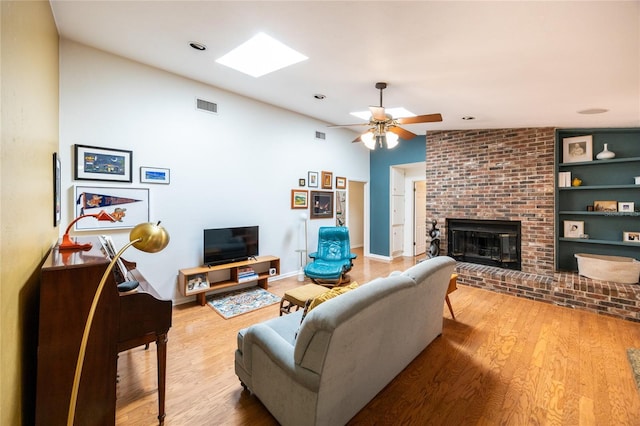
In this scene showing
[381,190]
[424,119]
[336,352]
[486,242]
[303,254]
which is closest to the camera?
[336,352]

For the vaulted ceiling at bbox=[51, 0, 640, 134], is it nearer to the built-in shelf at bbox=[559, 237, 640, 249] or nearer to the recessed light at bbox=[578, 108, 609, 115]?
the recessed light at bbox=[578, 108, 609, 115]

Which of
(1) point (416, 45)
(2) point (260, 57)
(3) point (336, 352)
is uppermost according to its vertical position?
(2) point (260, 57)

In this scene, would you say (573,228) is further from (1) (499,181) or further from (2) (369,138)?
(2) (369,138)

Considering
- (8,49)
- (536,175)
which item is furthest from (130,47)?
(536,175)

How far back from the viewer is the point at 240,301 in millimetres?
3941

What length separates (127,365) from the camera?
8.11 ft

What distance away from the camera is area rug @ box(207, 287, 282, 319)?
3.62 metres

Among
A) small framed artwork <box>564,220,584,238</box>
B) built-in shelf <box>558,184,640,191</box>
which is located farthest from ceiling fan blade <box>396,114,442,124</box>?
small framed artwork <box>564,220,584,238</box>

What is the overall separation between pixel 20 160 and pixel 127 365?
78.5 inches

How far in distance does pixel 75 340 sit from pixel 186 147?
292cm

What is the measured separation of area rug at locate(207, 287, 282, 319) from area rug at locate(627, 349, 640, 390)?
11.9 feet

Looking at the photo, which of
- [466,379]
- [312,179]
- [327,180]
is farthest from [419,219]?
[466,379]

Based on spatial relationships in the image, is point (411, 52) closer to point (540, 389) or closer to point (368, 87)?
point (368, 87)

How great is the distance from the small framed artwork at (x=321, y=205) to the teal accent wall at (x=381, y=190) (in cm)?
153
